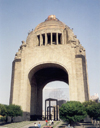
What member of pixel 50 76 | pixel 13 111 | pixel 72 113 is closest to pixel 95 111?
pixel 72 113

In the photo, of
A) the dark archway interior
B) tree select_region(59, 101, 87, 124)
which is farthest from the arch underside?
tree select_region(59, 101, 87, 124)

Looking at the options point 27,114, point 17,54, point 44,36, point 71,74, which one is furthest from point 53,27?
point 27,114

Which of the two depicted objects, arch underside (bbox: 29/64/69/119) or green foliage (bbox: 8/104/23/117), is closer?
green foliage (bbox: 8/104/23/117)

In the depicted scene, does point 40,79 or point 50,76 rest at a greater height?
point 50,76

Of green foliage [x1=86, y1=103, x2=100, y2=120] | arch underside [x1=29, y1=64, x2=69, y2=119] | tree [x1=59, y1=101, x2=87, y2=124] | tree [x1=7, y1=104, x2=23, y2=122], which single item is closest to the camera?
tree [x1=59, y1=101, x2=87, y2=124]

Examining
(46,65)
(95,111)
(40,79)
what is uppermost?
(46,65)

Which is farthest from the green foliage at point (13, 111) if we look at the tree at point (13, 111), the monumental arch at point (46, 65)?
the monumental arch at point (46, 65)

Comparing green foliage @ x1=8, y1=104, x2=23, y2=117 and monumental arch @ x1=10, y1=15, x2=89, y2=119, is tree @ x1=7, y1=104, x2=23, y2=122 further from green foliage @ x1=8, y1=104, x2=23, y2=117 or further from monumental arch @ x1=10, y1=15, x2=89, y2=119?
monumental arch @ x1=10, y1=15, x2=89, y2=119

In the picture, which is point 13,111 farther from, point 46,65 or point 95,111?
point 95,111

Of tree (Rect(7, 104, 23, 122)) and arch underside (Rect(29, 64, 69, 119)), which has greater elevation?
arch underside (Rect(29, 64, 69, 119))

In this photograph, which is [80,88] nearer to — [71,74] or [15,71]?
[71,74]

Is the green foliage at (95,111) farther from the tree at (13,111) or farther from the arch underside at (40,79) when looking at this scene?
the arch underside at (40,79)

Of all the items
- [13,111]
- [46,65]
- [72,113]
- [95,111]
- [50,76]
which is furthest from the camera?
[50,76]

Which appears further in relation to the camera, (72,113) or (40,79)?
(40,79)
